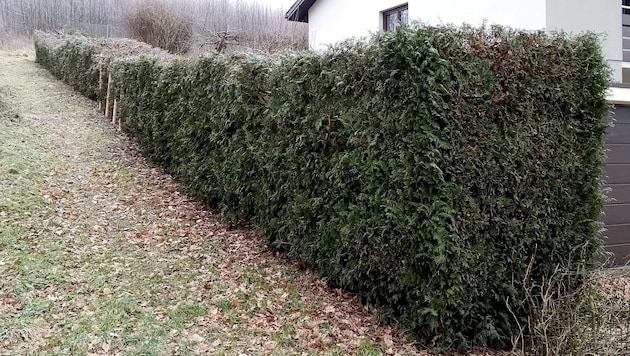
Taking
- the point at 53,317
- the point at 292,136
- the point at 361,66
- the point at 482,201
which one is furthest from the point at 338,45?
the point at 53,317

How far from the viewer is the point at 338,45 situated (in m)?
4.67

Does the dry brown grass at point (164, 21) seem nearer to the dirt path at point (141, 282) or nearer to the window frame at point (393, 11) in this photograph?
the window frame at point (393, 11)

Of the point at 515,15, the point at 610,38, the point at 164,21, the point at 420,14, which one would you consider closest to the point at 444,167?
the point at 515,15

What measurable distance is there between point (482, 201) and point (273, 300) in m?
2.31

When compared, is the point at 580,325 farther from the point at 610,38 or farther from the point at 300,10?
the point at 300,10

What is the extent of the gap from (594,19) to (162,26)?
18622 mm

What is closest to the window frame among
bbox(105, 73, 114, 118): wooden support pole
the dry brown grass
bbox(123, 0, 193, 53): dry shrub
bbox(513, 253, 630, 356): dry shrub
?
the dry brown grass

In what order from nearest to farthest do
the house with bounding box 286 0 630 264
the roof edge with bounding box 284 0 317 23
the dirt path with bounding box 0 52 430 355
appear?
the dirt path with bounding box 0 52 430 355, the house with bounding box 286 0 630 264, the roof edge with bounding box 284 0 317 23

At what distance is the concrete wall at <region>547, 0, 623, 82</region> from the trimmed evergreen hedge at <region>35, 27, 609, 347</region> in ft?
9.63

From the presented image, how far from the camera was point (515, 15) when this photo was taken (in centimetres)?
778

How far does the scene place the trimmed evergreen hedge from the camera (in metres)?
3.92

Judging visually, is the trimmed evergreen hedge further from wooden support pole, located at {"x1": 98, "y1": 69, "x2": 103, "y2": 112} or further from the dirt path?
wooden support pole, located at {"x1": 98, "y1": 69, "x2": 103, "y2": 112}

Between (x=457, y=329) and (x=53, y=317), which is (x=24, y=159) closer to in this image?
(x=53, y=317)

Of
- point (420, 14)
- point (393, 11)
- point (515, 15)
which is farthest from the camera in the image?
point (393, 11)
